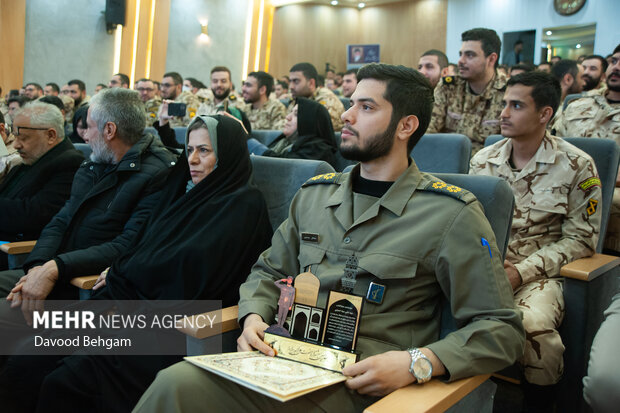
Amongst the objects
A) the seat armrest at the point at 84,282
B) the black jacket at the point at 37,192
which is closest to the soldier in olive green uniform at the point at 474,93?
the black jacket at the point at 37,192

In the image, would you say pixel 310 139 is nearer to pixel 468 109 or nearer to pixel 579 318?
pixel 468 109

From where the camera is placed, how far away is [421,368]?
1.08 m

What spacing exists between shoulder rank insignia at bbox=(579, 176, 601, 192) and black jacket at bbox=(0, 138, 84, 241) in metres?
2.35

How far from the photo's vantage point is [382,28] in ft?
43.1

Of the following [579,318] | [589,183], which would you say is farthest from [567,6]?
[579,318]

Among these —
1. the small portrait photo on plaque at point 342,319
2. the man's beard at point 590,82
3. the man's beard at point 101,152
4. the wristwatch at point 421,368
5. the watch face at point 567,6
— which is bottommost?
the wristwatch at point 421,368

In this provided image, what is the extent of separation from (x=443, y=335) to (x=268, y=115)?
14.5 ft

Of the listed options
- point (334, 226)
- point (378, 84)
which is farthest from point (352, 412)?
point (378, 84)

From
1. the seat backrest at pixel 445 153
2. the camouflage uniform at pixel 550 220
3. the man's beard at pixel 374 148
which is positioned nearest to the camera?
the man's beard at pixel 374 148

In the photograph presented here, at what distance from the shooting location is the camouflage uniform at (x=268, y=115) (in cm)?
542

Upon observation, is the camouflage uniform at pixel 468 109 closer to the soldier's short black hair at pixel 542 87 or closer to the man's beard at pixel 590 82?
the soldier's short black hair at pixel 542 87

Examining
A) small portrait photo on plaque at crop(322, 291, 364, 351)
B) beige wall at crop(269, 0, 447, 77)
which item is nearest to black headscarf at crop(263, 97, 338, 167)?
small portrait photo on plaque at crop(322, 291, 364, 351)

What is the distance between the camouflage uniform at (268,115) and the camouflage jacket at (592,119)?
2.91m

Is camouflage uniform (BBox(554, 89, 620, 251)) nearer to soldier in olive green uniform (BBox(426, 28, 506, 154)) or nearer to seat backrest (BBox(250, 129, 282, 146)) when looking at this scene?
soldier in olive green uniform (BBox(426, 28, 506, 154))
